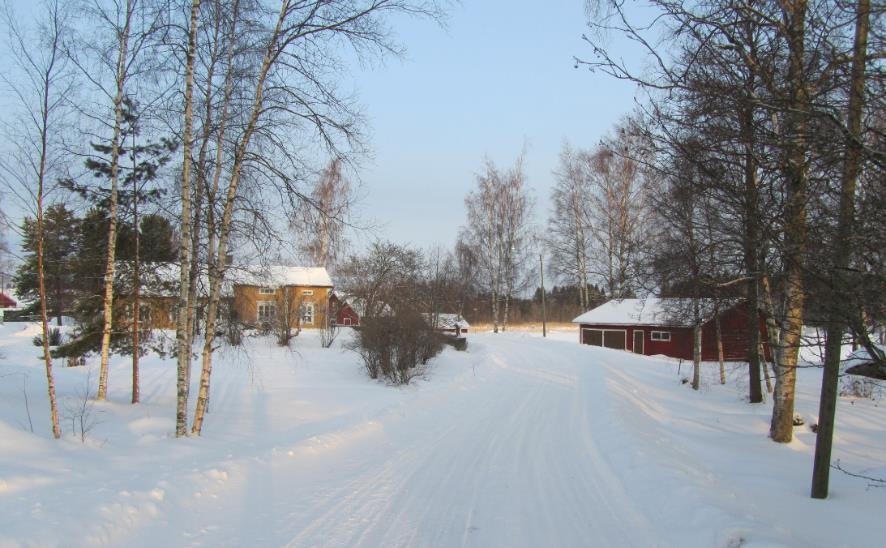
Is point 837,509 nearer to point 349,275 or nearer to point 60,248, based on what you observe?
point 60,248

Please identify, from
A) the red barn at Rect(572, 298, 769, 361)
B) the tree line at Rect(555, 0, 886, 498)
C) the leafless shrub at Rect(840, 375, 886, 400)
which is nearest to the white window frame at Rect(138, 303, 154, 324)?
the tree line at Rect(555, 0, 886, 498)

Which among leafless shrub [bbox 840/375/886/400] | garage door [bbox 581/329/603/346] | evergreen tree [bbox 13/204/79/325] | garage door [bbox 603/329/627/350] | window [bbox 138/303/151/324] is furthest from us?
garage door [bbox 581/329/603/346]

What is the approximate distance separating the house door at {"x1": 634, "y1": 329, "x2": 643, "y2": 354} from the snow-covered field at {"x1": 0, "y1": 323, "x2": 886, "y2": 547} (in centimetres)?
1852

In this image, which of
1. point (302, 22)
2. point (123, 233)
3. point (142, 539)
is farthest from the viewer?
point (123, 233)

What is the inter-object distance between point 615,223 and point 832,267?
28.9 metres

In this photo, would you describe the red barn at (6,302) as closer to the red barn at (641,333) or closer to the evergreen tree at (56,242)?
the evergreen tree at (56,242)

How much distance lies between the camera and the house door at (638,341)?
3256 cm

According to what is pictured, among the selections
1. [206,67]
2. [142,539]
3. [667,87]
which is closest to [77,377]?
[206,67]

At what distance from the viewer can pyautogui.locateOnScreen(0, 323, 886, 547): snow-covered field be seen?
15.3 ft

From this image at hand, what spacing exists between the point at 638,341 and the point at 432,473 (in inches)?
1136

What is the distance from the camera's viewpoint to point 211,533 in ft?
15.2

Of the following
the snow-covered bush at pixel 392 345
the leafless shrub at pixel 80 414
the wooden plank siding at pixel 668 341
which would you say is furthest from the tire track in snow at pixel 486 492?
the wooden plank siding at pixel 668 341

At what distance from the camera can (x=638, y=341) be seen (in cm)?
3272

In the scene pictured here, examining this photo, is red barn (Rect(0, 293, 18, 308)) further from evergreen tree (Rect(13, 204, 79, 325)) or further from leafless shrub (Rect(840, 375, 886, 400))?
leafless shrub (Rect(840, 375, 886, 400))
